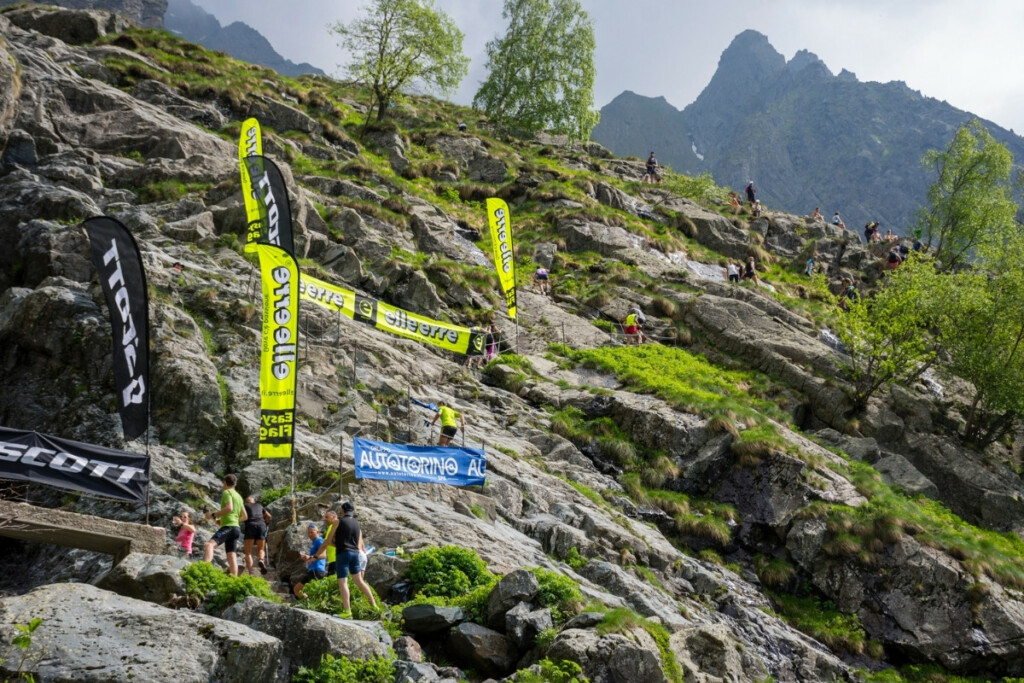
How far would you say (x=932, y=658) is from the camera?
17.9 m

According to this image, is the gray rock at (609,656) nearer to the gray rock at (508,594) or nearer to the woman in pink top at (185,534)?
the gray rock at (508,594)

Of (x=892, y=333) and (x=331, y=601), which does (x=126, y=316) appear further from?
(x=892, y=333)

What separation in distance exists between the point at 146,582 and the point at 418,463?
6.49 m

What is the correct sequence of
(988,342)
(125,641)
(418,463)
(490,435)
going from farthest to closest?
(988,342), (490,435), (418,463), (125,641)

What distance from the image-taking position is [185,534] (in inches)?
484

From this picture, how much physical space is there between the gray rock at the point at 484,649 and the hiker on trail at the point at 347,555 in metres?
1.42

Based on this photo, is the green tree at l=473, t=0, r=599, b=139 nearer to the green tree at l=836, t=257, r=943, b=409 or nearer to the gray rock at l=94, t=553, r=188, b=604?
the green tree at l=836, t=257, r=943, b=409

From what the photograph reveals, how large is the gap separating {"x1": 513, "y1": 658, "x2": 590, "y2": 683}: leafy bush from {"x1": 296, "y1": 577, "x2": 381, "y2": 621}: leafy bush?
8.28ft

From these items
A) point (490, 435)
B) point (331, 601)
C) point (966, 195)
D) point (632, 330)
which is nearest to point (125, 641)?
point (331, 601)

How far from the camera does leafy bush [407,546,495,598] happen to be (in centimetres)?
1246

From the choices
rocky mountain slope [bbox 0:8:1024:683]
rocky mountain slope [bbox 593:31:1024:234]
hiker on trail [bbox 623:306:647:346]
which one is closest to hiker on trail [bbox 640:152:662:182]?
rocky mountain slope [bbox 0:8:1024:683]

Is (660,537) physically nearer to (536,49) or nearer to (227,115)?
(227,115)

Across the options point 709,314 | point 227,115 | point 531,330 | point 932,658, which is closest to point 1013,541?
point 932,658

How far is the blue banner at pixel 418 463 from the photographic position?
14719mm
